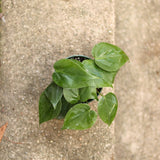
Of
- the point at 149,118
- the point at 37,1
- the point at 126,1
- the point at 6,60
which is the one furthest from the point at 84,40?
the point at 149,118

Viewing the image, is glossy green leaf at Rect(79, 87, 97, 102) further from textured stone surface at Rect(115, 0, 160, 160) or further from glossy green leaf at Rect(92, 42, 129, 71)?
textured stone surface at Rect(115, 0, 160, 160)

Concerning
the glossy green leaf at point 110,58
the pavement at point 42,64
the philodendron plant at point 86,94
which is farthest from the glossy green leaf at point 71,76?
the pavement at point 42,64

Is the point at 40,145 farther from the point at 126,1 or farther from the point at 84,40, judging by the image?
the point at 126,1

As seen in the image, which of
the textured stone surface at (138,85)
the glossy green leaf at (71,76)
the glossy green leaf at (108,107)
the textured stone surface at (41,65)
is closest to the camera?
the glossy green leaf at (71,76)

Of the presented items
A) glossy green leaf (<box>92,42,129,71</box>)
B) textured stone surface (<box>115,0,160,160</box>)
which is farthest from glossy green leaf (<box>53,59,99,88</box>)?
textured stone surface (<box>115,0,160,160</box>)

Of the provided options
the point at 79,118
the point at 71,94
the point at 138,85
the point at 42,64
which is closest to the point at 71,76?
the point at 71,94

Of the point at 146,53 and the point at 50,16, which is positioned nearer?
the point at 50,16

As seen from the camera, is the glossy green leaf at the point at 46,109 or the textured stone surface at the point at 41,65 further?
the textured stone surface at the point at 41,65

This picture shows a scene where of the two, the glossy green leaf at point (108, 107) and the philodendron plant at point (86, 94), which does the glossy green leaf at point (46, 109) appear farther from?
the glossy green leaf at point (108, 107)
